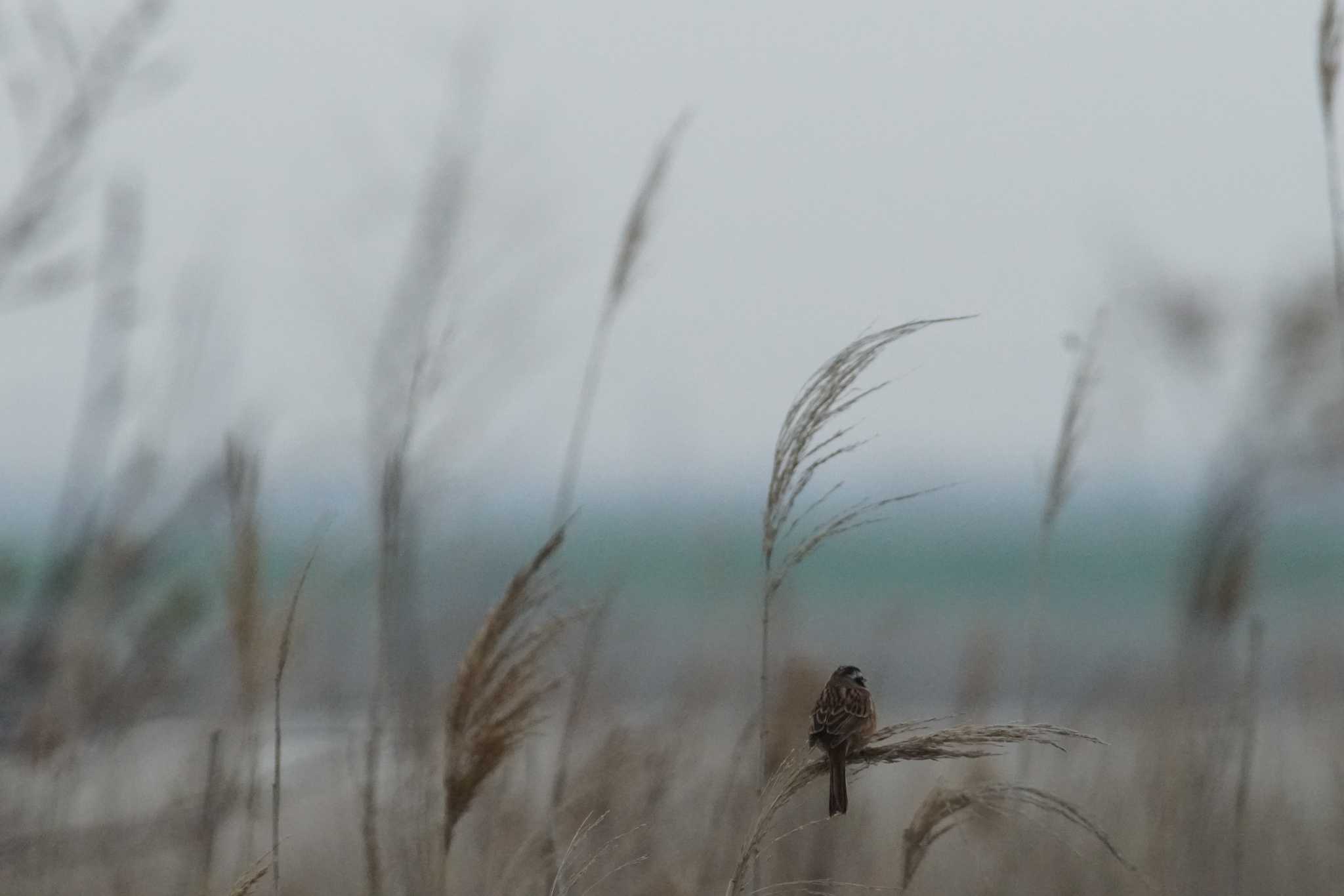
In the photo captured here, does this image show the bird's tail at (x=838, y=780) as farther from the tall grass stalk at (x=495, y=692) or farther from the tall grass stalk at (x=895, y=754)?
the tall grass stalk at (x=495, y=692)

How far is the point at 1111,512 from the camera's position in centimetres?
538

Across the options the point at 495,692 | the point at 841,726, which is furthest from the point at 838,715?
the point at 495,692

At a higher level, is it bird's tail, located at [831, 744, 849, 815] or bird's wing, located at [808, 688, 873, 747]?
bird's wing, located at [808, 688, 873, 747]

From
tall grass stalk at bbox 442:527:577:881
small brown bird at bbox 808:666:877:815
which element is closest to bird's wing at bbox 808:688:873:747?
small brown bird at bbox 808:666:877:815

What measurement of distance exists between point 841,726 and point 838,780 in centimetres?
8

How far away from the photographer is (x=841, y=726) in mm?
1812

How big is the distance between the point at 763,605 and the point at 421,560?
1.31 meters

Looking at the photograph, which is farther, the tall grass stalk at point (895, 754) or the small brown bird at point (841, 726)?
the small brown bird at point (841, 726)

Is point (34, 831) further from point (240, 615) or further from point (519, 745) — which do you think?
point (519, 745)

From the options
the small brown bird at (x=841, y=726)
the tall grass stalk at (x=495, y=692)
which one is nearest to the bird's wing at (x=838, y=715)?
the small brown bird at (x=841, y=726)

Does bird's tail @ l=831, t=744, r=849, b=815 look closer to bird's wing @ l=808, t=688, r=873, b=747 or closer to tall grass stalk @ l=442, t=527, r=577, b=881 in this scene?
bird's wing @ l=808, t=688, r=873, b=747

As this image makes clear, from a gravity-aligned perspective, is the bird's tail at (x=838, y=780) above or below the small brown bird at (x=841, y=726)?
below

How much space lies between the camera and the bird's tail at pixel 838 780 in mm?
1750

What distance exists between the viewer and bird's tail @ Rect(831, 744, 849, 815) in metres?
1.75
